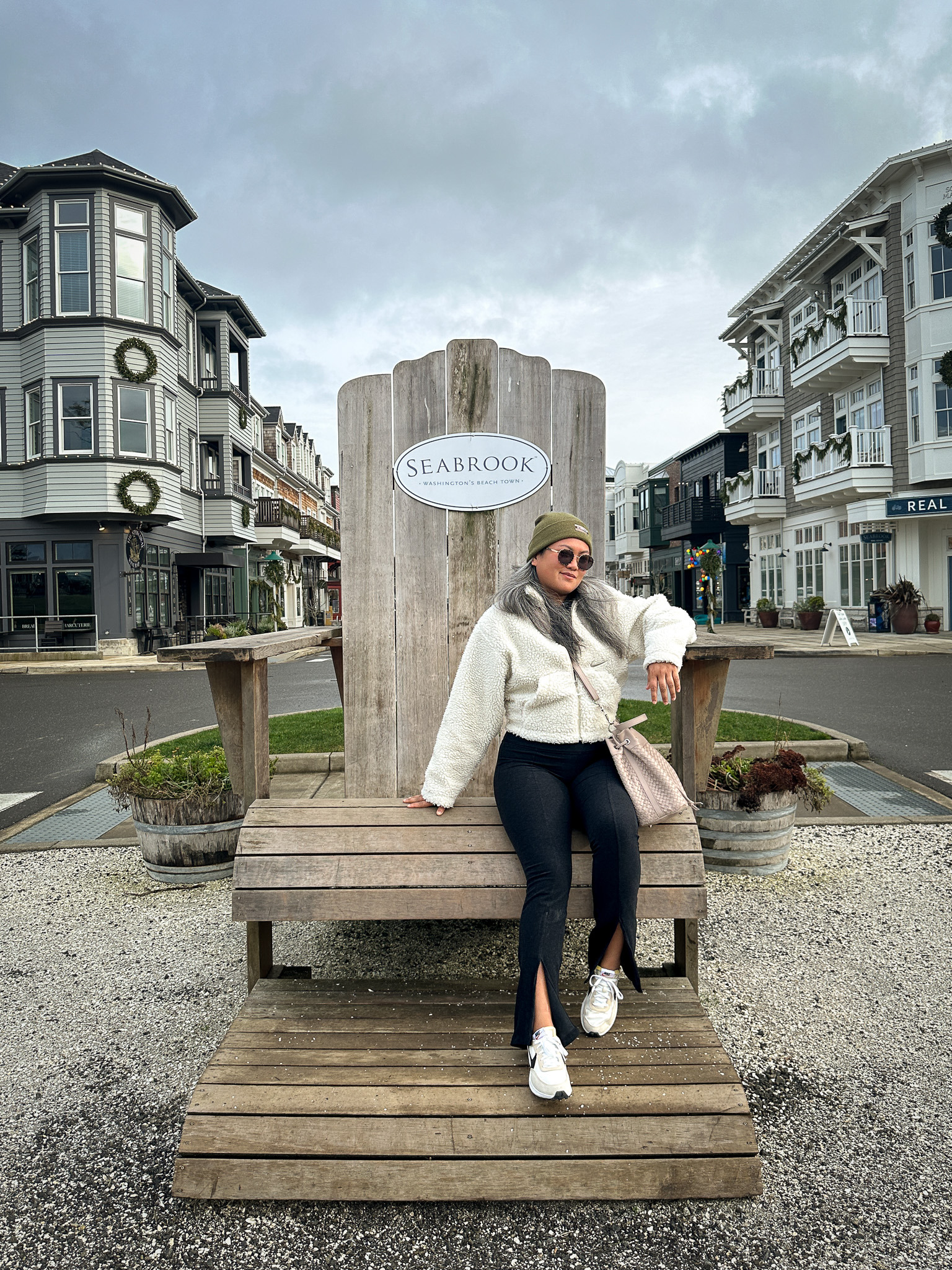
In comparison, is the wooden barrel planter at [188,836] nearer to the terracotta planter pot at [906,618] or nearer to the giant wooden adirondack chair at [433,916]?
the giant wooden adirondack chair at [433,916]

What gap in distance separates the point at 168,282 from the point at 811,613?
2318cm

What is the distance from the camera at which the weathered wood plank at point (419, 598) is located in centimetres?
371

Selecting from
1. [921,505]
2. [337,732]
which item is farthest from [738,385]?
[337,732]

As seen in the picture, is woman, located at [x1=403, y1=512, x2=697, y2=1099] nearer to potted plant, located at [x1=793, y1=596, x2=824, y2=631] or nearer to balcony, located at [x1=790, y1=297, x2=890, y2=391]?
balcony, located at [x1=790, y1=297, x2=890, y2=391]

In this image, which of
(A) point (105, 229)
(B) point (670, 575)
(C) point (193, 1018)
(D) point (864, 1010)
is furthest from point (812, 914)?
(B) point (670, 575)

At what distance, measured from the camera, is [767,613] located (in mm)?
33312

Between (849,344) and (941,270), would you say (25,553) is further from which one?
(941,270)

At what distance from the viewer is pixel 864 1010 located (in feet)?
9.84

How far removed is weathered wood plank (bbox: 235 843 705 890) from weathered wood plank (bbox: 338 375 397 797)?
117cm

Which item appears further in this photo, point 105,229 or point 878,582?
point 878,582

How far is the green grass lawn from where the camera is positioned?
7086mm

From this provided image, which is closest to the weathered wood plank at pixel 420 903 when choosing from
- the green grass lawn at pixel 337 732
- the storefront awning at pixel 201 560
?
the green grass lawn at pixel 337 732

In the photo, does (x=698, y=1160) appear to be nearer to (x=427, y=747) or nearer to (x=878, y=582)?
(x=427, y=747)

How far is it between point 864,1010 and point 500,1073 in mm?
1531
